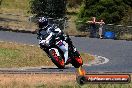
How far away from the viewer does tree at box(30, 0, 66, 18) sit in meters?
52.2

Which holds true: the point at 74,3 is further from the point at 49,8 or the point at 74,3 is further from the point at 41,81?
the point at 41,81

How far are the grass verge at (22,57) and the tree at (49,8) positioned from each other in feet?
63.0

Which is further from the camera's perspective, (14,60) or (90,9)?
(90,9)

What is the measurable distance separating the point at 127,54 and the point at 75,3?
147ft

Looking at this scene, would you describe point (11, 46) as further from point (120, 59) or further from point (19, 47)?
point (120, 59)

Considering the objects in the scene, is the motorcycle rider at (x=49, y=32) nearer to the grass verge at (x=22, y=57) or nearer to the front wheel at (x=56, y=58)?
the front wheel at (x=56, y=58)

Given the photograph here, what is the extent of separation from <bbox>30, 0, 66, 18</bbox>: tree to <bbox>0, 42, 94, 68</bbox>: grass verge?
1921cm

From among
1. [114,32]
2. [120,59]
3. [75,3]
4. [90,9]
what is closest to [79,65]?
[120,59]

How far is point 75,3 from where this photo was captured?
78250 mm

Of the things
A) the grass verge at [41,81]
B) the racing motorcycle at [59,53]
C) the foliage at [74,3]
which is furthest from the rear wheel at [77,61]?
the foliage at [74,3]

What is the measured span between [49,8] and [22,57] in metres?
23.9

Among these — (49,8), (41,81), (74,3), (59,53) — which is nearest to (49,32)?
(59,53)

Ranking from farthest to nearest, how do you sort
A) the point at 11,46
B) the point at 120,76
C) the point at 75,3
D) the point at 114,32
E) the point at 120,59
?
the point at 75,3 < the point at 114,32 < the point at 11,46 < the point at 120,59 < the point at 120,76

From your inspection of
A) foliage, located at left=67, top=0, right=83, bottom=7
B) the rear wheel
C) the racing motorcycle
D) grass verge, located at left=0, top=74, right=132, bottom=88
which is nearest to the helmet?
the racing motorcycle
